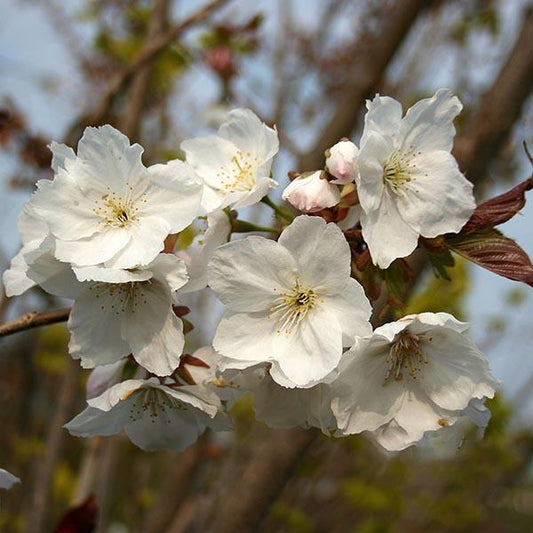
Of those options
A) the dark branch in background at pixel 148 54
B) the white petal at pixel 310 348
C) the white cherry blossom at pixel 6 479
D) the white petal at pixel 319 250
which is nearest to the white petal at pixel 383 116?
the white petal at pixel 319 250

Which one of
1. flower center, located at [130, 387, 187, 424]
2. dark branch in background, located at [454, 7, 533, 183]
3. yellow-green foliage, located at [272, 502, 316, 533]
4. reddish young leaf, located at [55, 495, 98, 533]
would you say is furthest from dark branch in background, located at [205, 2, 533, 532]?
yellow-green foliage, located at [272, 502, 316, 533]

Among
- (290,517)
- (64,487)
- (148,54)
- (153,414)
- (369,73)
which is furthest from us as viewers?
(290,517)

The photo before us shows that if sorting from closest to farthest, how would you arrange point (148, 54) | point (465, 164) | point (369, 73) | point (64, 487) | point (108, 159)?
point (108, 159), point (465, 164), point (148, 54), point (369, 73), point (64, 487)

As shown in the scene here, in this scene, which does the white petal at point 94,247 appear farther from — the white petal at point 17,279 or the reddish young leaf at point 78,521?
the reddish young leaf at point 78,521

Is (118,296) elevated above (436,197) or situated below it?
below

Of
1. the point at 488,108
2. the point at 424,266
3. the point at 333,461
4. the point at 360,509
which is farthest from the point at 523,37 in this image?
the point at 360,509

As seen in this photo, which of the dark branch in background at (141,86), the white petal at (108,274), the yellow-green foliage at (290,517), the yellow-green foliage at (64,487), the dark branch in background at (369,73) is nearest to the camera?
the white petal at (108,274)

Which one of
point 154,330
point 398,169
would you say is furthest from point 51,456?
point 398,169

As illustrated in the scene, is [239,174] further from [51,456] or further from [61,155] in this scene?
[51,456]
